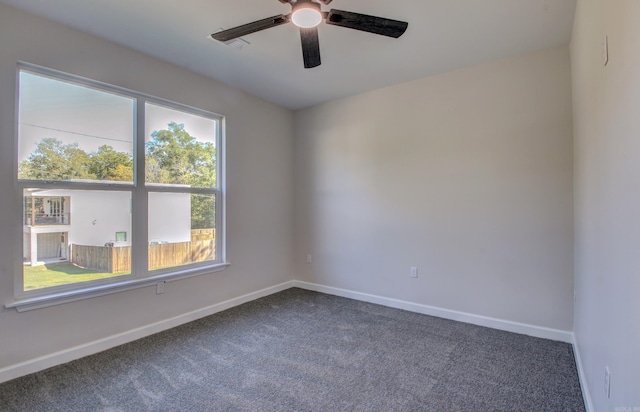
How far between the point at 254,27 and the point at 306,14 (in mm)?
373

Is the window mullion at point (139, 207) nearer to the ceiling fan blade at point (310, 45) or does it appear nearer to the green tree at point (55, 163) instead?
the green tree at point (55, 163)

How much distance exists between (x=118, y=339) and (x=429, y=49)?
3843mm

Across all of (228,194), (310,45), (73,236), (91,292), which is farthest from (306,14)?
(91,292)

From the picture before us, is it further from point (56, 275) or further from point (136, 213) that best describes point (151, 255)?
point (56, 275)

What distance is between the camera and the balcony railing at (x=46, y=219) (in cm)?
233

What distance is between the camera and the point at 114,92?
2.80m

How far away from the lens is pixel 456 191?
3289 mm

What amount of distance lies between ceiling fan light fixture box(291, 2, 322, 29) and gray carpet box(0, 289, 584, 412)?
2368mm

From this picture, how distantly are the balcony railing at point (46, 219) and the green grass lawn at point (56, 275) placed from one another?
1.09 feet

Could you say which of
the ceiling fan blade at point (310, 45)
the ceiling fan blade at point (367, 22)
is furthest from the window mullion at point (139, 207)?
the ceiling fan blade at point (367, 22)

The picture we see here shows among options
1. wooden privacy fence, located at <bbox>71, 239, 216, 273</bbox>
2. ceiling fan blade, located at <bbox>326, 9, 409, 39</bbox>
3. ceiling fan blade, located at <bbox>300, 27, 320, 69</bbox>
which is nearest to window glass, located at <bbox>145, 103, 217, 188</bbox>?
wooden privacy fence, located at <bbox>71, 239, 216, 273</bbox>

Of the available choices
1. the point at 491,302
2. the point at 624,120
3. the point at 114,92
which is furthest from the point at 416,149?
the point at 114,92

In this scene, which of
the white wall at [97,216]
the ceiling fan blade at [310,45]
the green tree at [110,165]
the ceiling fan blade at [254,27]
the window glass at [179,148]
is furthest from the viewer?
the window glass at [179,148]

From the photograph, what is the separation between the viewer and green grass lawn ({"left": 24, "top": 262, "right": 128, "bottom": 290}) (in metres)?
2.34
